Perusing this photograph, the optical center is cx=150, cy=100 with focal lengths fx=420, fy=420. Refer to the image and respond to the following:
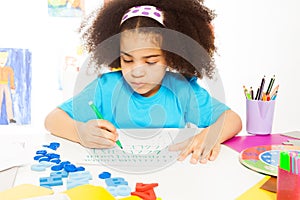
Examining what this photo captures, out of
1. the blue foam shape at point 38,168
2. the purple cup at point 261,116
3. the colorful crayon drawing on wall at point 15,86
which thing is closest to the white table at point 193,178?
the blue foam shape at point 38,168

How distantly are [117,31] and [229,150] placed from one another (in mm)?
377

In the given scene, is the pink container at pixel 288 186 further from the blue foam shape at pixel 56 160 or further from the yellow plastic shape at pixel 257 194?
the blue foam shape at pixel 56 160

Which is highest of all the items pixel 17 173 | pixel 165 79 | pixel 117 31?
pixel 117 31

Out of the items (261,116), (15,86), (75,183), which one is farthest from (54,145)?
(15,86)

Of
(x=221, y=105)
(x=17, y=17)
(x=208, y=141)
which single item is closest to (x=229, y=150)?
(x=208, y=141)

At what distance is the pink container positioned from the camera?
0.51 m

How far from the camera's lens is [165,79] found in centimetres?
100

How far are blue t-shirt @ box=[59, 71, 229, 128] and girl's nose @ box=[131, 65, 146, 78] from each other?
120mm

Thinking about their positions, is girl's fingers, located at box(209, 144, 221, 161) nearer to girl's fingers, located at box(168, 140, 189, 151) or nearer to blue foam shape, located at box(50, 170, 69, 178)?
girl's fingers, located at box(168, 140, 189, 151)

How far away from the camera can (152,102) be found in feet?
3.27

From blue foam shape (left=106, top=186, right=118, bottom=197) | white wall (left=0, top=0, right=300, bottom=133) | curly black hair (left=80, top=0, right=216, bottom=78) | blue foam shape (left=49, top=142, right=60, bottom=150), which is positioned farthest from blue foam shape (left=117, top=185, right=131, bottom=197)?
white wall (left=0, top=0, right=300, bottom=133)

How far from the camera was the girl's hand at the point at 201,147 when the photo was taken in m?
0.72

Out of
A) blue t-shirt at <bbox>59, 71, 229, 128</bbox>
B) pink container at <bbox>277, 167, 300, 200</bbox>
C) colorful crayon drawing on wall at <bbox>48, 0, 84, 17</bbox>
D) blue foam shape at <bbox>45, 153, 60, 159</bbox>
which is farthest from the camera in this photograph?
colorful crayon drawing on wall at <bbox>48, 0, 84, 17</bbox>

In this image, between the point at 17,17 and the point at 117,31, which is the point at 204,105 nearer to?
the point at 117,31
